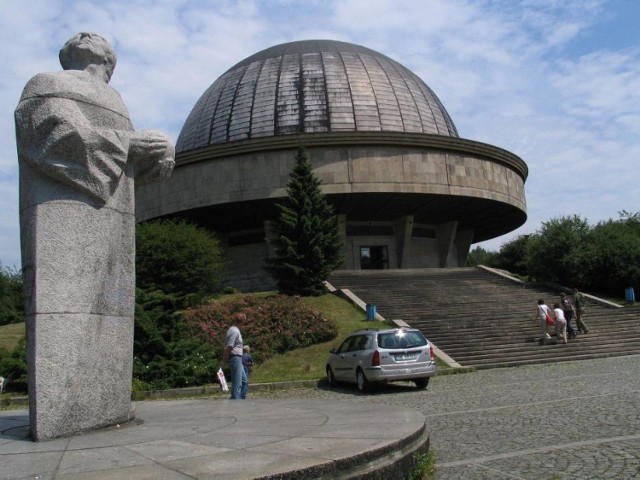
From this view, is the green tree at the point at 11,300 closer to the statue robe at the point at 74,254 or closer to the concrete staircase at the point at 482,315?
the concrete staircase at the point at 482,315

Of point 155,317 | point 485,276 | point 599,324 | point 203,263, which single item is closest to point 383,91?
point 485,276

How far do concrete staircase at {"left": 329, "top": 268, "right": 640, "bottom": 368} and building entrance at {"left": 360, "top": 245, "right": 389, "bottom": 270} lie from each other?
239 inches

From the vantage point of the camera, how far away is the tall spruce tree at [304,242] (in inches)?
1094

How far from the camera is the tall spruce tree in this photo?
2778 cm

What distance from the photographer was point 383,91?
148 ft

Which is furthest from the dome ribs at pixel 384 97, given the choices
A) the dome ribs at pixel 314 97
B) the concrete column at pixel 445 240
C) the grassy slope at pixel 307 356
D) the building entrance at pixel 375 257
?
the grassy slope at pixel 307 356

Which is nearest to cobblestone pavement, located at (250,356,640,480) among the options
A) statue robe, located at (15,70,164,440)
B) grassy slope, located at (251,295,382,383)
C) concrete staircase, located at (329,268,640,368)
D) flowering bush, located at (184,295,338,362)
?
grassy slope, located at (251,295,382,383)

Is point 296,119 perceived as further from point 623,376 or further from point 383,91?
point 623,376

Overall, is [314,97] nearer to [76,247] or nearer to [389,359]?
[389,359]

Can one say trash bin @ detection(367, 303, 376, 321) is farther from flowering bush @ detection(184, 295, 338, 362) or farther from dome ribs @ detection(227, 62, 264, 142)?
dome ribs @ detection(227, 62, 264, 142)

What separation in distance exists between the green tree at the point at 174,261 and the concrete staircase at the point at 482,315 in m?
6.46

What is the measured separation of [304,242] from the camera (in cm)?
2847

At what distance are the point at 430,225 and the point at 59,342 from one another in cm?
4082

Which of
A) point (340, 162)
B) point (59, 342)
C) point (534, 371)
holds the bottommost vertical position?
point (534, 371)
